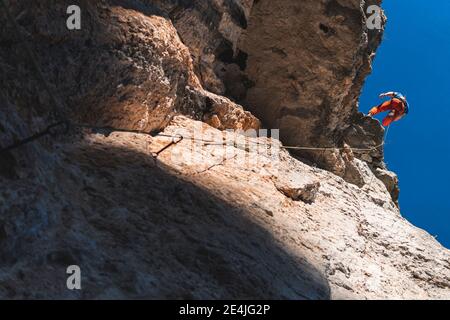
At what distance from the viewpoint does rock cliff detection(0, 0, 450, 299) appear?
3.49 m

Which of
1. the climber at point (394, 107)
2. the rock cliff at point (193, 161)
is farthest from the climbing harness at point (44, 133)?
the climber at point (394, 107)

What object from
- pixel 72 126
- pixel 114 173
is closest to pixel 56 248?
pixel 114 173

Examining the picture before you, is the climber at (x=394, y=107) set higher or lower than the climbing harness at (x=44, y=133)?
higher

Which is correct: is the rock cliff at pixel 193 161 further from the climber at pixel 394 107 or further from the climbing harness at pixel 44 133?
the climber at pixel 394 107

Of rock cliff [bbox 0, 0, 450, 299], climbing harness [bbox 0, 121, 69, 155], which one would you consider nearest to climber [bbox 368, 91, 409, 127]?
rock cliff [bbox 0, 0, 450, 299]

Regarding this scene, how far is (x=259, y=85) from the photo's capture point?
835 cm

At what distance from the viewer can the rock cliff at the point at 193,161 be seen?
349 cm

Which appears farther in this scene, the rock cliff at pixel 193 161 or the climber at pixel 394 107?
the climber at pixel 394 107

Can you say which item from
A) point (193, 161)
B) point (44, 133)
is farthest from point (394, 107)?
point (44, 133)

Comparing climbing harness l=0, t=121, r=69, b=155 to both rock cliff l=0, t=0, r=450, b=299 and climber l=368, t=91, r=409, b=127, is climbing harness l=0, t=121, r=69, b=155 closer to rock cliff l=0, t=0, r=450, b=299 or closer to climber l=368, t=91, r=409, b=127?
rock cliff l=0, t=0, r=450, b=299

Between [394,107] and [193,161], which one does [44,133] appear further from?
[394,107]

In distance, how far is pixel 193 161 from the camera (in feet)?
18.3

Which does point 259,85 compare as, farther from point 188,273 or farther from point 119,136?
point 188,273
